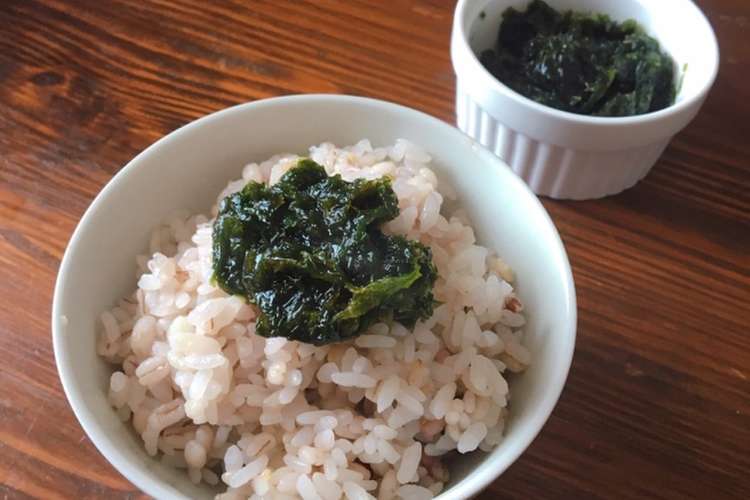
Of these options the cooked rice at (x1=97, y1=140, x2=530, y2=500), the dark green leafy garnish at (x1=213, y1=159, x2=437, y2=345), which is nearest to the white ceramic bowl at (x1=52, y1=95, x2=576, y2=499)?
the cooked rice at (x1=97, y1=140, x2=530, y2=500)

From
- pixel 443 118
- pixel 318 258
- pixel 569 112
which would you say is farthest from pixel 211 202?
pixel 569 112

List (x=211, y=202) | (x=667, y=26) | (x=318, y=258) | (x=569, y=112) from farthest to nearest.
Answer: (x=667, y=26)
(x=569, y=112)
(x=211, y=202)
(x=318, y=258)

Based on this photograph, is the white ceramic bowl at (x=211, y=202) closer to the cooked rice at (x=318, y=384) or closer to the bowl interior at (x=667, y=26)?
the cooked rice at (x=318, y=384)

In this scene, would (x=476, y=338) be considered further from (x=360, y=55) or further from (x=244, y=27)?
(x=244, y=27)

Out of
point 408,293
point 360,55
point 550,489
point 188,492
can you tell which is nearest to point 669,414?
point 550,489

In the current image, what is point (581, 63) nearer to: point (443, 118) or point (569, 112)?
point (569, 112)

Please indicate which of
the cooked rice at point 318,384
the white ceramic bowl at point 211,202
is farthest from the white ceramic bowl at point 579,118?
the cooked rice at point 318,384

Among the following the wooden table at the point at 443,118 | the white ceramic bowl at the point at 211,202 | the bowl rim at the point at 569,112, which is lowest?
the wooden table at the point at 443,118
